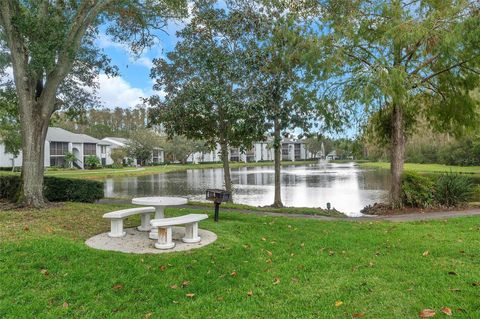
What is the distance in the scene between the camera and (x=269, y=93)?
37.1 ft

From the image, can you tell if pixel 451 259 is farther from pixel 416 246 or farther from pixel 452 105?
pixel 452 105

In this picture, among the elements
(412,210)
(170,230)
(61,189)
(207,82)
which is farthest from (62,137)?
(170,230)

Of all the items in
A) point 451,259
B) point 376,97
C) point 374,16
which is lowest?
point 451,259

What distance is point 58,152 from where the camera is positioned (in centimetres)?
4419

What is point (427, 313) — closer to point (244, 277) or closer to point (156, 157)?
point (244, 277)

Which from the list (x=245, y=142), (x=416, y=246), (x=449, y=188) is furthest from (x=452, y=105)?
(x=416, y=246)

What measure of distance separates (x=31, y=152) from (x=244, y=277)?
6.40 m

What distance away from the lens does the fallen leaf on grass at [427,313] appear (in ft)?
10.5

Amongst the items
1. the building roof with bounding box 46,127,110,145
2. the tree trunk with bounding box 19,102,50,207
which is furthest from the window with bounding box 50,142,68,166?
the tree trunk with bounding box 19,102,50,207

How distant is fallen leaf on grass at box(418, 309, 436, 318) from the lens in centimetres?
320

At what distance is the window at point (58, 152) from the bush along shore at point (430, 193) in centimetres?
4216

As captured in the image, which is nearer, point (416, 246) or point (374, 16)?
point (416, 246)

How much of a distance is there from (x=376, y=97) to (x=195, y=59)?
227 inches

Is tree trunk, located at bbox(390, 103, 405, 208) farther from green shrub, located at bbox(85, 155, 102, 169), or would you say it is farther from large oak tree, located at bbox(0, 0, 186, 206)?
green shrub, located at bbox(85, 155, 102, 169)
